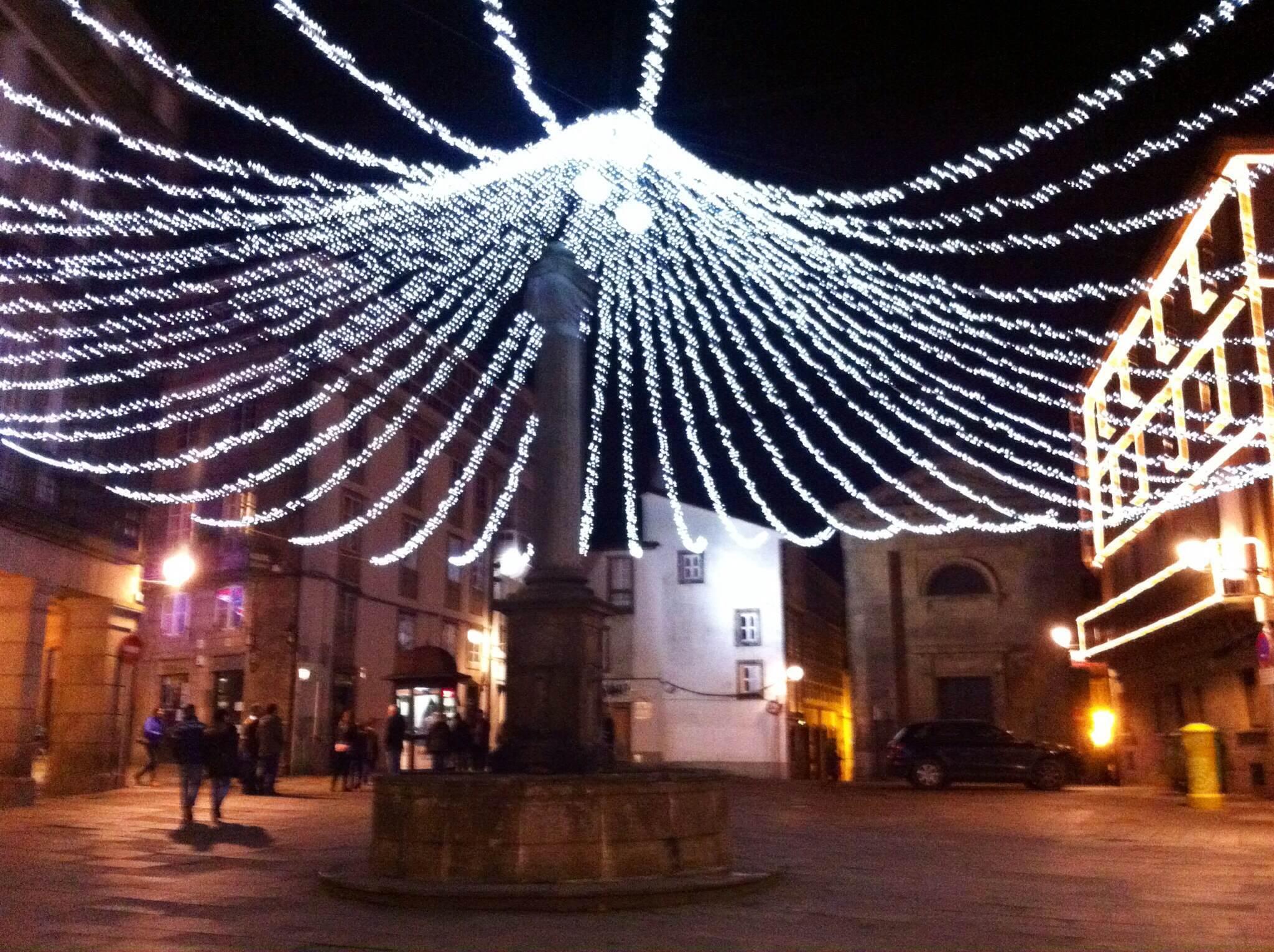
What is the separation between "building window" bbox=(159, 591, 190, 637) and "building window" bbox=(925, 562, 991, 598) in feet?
71.1

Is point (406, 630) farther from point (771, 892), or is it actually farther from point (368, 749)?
point (771, 892)

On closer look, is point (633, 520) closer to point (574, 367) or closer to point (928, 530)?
point (928, 530)

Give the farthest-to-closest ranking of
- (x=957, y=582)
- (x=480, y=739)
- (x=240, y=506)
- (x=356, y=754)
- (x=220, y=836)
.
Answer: (x=957, y=582) → (x=240, y=506) → (x=356, y=754) → (x=480, y=739) → (x=220, y=836)

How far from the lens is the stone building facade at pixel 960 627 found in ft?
114

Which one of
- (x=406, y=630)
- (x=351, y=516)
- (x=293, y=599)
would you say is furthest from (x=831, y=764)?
(x=293, y=599)

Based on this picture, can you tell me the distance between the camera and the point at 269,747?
2117 cm

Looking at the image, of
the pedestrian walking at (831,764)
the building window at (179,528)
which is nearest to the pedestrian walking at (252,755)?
the building window at (179,528)

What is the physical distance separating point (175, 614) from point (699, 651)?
52.3ft

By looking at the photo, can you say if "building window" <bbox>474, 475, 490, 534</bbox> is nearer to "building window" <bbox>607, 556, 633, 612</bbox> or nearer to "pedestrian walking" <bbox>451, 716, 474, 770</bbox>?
"building window" <bbox>607, 556, 633, 612</bbox>

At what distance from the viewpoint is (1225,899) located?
886 centimetres

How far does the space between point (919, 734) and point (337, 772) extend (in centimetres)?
1292

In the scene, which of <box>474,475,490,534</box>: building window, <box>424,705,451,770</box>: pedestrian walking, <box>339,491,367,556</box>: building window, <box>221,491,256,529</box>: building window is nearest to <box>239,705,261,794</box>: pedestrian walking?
<box>424,705,451,770</box>: pedestrian walking

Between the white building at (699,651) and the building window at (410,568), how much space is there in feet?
18.7

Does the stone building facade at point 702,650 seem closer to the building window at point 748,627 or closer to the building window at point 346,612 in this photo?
the building window at point 748,627
